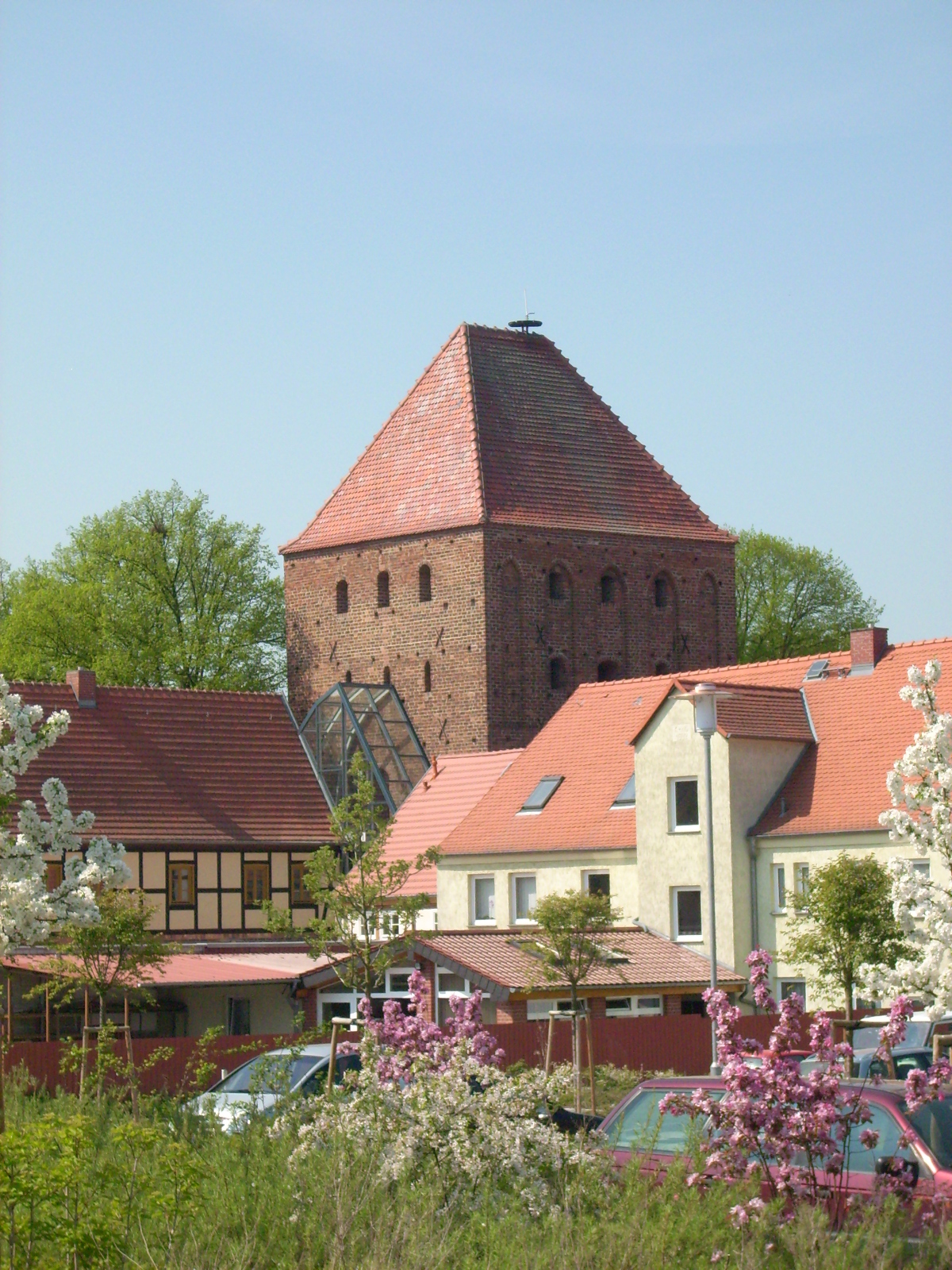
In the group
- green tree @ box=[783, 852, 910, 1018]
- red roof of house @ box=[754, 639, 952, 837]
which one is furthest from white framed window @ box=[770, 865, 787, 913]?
green tree @ box=[783, 852, 910, 1018]

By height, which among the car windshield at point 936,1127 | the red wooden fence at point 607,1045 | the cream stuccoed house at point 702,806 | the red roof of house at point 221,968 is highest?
the cream stuccoed house at point 702,806

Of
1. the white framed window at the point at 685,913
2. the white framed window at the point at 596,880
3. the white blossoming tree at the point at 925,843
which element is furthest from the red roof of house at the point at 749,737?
the white blossoming tree at the point at 925,843

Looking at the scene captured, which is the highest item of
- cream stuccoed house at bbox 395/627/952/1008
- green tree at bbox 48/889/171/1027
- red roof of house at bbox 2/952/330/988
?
cream stuccoed house at bbox 395/627/952/1008

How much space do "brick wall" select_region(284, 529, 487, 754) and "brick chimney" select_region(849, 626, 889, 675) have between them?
47.2 ft

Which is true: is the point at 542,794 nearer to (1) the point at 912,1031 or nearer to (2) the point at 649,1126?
(1) the point at 912,1031

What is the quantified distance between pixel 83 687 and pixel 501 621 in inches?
427

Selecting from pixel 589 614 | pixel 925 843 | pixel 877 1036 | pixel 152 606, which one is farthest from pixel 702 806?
pixel 152 606

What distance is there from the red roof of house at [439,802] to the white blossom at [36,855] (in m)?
26.6

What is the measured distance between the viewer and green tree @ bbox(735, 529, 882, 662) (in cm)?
7438

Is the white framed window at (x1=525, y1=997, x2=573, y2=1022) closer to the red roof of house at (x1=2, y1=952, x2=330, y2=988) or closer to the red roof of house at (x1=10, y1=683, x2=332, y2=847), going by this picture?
the red roof of house at (x1=2, y1=952, x2=330, y2=988)

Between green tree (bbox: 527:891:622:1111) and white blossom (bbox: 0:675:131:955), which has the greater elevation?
white blossom (bbox: 0:675:131:955)

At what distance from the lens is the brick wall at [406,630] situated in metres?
53.3

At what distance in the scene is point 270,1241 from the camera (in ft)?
32.9

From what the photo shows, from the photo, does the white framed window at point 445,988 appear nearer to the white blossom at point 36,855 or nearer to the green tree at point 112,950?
the green tree at point 112,950
